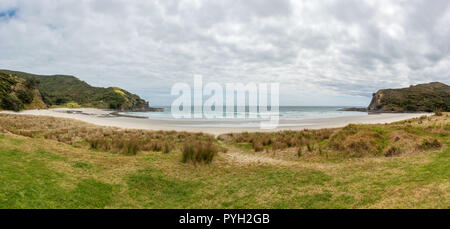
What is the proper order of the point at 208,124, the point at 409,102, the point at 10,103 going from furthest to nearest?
the point at 409,102, the point at 10,103, the point at 208,124

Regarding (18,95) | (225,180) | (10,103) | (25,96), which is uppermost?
(18,95)

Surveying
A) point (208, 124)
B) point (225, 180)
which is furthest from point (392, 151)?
point (208, 124)

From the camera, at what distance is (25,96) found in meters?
68.9

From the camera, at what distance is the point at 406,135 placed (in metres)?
13.6

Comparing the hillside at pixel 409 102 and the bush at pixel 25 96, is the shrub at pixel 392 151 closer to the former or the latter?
the bush at pixel 25 96

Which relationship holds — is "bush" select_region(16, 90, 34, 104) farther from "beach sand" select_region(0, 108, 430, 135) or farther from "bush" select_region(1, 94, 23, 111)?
"beach sand" select_region(0, 108, 430, 135)

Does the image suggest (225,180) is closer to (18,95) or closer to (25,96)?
(18,95)

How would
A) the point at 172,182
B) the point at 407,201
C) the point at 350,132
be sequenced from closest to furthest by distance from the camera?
the point at 407,201 < the point at 172,182 < the point at 350,132

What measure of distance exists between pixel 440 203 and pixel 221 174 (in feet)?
22.3

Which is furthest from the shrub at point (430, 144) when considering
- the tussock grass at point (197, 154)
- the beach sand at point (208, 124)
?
the beach sand at point (208, 124)
